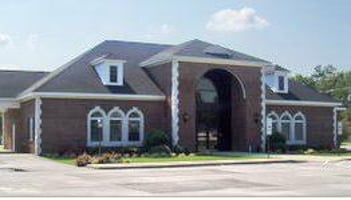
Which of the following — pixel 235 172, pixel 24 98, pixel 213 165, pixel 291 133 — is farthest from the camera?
pixel 291 133

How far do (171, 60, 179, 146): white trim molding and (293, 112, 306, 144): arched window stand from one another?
37.5ft

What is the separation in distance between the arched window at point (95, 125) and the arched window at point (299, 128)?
15.6 meters

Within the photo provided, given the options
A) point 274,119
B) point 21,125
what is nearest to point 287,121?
point 274,119

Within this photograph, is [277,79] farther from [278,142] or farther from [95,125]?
[95,125]

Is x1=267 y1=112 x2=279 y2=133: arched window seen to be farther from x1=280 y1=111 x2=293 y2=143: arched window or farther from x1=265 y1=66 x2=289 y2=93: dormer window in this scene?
x1=265 y1=66 x2=289 y2=93: dormer window

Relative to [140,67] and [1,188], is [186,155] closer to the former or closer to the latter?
[140,67]

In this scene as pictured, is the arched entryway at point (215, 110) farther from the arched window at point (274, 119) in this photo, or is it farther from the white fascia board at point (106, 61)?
the white fascia board at point (106, 61)

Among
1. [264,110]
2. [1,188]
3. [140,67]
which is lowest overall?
[1,188]

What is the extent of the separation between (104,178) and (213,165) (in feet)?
28.9

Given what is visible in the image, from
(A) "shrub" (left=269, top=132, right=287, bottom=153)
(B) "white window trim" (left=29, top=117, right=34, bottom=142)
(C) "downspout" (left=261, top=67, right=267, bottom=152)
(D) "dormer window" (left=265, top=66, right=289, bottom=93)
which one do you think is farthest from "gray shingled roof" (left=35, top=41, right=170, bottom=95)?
(A) "shrub" (left=269, top=132, right=287, bottom=153)

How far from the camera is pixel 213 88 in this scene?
45438mm

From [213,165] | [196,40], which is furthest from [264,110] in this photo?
[213,165]

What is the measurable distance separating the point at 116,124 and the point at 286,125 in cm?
1382

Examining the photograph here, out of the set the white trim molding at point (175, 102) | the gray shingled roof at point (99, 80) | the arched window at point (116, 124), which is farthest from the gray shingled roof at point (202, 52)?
the arched window at point (116, 124)
